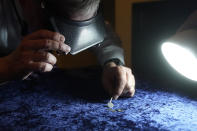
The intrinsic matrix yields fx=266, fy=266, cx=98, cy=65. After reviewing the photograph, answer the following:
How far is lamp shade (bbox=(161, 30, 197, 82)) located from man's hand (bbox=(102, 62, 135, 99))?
132mm

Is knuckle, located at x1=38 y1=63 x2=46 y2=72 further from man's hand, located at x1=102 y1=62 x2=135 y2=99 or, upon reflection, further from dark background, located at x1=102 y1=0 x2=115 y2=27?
dark background, located at x1=102 y1=0 x2=115 y2=27

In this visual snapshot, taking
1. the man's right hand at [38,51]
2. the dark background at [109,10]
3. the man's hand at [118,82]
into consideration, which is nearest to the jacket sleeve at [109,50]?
the man's hand at [118,82]

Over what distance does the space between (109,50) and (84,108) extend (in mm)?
341

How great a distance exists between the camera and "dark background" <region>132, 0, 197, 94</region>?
108cm

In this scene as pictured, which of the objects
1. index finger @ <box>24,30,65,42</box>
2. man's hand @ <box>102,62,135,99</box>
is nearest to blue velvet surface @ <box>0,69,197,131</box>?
man's hand @ <box>102,62,135,99</box>

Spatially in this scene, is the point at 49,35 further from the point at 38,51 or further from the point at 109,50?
the point at 109,50

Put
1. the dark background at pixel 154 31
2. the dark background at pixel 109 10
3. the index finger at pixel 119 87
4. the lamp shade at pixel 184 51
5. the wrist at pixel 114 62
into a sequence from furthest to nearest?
the dark background at pixel 109 10 → the dark background at pixel 154 31 → the wrist at pixel 114 62 → the index finger at pixel 119 87 → the lamp shade at pixel 184 51

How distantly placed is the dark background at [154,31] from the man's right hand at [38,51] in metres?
0.48

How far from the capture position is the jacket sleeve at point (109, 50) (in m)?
0.94

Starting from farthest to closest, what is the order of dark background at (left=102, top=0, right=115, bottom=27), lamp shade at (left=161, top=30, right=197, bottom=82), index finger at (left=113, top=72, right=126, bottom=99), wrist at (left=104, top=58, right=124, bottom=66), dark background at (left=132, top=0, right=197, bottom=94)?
dark background at (left=102, top=0, right=115, bottom=27) < dark background at (left=132, top=0, right=197, bottom=94) < wrist at (left=104, top=58, right=124, bottom=66) < index finger at (left=113, top=72, right=126, bottom=99) < lamp shade at (left=161, top=30, right=197, bottom=82)

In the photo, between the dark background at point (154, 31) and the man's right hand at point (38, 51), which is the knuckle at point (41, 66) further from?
the dark background at point (154, 31)

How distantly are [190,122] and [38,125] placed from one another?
345 mm

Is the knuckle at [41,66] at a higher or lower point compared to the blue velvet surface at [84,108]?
higher

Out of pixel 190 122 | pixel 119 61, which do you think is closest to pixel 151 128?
pixel 190 122
